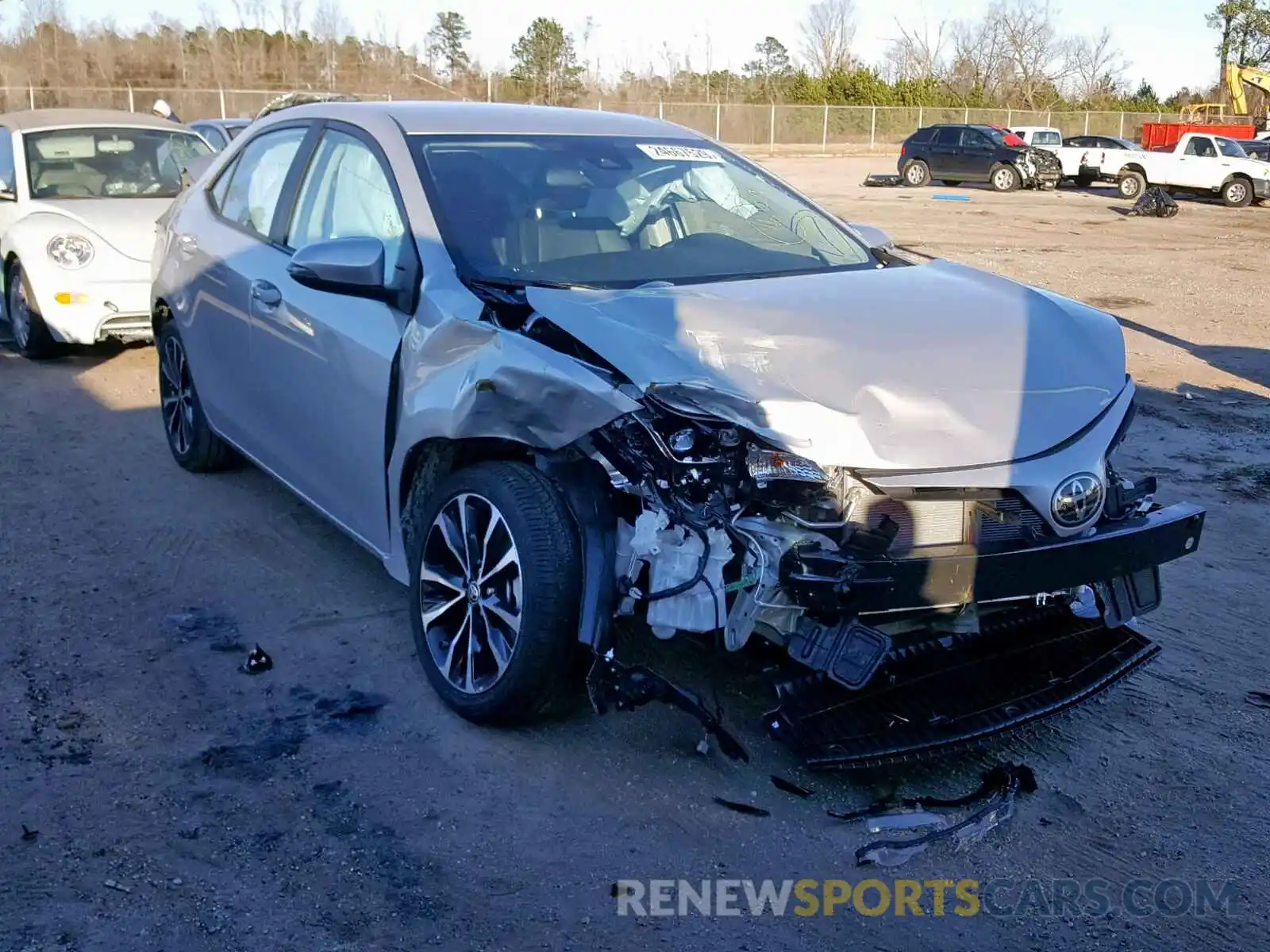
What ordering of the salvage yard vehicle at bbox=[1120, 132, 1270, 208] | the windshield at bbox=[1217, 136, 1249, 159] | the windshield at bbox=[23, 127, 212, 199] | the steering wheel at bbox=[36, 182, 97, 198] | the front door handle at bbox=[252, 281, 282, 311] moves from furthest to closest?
the windshield at bbox=[1217, 136, 1249, 159], the salvage yard vehicle at bbox=[1120, 132, 1270, 208], the windshield at bbox=[23, 127, 212, 199], the steering wheel at bbox=[36, 182, 97, 198], the front door handle at bbox=[252, 281, 282, 311]

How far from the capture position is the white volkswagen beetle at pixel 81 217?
26.6 ft

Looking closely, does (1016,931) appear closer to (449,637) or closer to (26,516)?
(449,637)

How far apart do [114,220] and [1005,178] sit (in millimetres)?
27071

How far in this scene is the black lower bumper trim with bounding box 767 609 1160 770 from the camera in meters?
3.15

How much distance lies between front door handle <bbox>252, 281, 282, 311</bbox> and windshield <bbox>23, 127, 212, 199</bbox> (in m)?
4.56

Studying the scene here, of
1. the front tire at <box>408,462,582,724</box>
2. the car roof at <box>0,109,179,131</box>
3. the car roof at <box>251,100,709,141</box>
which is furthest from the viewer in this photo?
the car roof at <box>0,109,179,131</box>

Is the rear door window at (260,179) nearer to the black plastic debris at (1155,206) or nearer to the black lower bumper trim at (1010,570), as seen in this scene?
the black lower bumper trim at (1010,570)

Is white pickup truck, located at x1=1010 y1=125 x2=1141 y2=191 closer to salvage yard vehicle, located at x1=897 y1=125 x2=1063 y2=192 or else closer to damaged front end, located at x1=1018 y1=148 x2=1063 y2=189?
damaged front end, located at x1=1018 y1=148 x2=1063 y2=189

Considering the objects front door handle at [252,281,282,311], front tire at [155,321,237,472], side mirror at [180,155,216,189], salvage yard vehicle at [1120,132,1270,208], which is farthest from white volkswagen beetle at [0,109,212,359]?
salvage yard vehicle at [1120,132,1270,208]

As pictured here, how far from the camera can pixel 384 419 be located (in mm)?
3891

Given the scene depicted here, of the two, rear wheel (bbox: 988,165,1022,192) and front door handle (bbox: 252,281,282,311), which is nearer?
front door handle (bbox: 252,281,282,311)

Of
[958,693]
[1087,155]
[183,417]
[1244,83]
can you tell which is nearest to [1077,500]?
[958,693]

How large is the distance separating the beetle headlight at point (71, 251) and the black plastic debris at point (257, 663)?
5.14 m

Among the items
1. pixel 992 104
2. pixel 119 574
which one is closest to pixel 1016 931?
pixel 119 574
